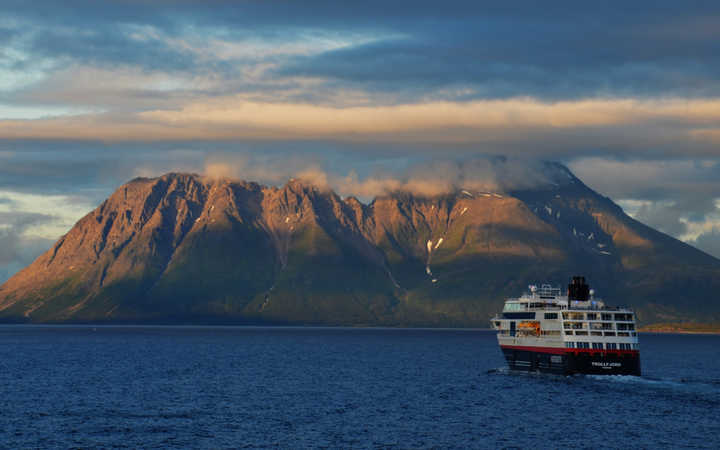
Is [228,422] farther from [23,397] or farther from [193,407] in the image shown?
[23,397]

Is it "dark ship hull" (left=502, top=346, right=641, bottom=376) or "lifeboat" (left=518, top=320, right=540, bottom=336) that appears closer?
"dark ship hull" (left=502, top=346, right=641, bottom=376)

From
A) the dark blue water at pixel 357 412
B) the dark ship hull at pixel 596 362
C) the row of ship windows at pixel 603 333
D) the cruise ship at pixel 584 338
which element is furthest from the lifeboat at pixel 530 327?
the row of ship windows at pixel 603 333

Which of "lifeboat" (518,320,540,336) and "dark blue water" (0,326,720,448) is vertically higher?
"lifeboat" (518,320,540,336)

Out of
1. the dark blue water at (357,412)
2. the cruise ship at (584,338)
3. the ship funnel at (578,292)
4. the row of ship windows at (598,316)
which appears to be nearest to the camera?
the dark blue water at (357,412)

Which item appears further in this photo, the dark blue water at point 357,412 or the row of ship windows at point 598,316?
the row of ship windows at point 598,316

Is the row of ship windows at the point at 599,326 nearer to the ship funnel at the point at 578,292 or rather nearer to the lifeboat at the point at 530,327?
the lifeboat at the point at 530,327

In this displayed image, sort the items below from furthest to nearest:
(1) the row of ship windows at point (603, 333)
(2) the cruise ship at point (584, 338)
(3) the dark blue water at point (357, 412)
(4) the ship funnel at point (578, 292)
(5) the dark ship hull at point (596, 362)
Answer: (4) the ship funnel at point (578, 292)
(1) the row of ship windows at point (603, 333)
(2) the cruise ship at point (584, 338)
(5) the dark ship hull at point (596, 362)
(3) the dark blue water at point (357, 412)

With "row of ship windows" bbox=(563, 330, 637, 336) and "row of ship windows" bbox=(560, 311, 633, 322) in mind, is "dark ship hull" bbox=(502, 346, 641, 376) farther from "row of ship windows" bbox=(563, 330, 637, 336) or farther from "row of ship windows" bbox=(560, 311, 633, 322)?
"row of ship windows" bbox=(560, 311, 633, 322)

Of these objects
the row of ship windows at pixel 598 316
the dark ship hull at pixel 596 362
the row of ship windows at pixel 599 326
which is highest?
the row of ship windows at pixel 598 316

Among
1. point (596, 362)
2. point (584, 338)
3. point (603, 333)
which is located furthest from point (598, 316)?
point (596, 362)

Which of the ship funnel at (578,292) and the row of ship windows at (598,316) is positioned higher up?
the ship funnel at (578,292)

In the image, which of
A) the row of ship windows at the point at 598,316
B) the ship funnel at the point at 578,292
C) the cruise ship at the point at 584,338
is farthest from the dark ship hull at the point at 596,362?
the ship funnel at the point at 578,292

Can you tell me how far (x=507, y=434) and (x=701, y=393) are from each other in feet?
203

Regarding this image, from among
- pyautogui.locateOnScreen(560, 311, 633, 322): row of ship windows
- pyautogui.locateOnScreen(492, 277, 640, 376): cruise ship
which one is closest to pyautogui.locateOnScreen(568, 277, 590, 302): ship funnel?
pyautogui.locateOnScreen(492, 277, 640, 376): cruise ship
